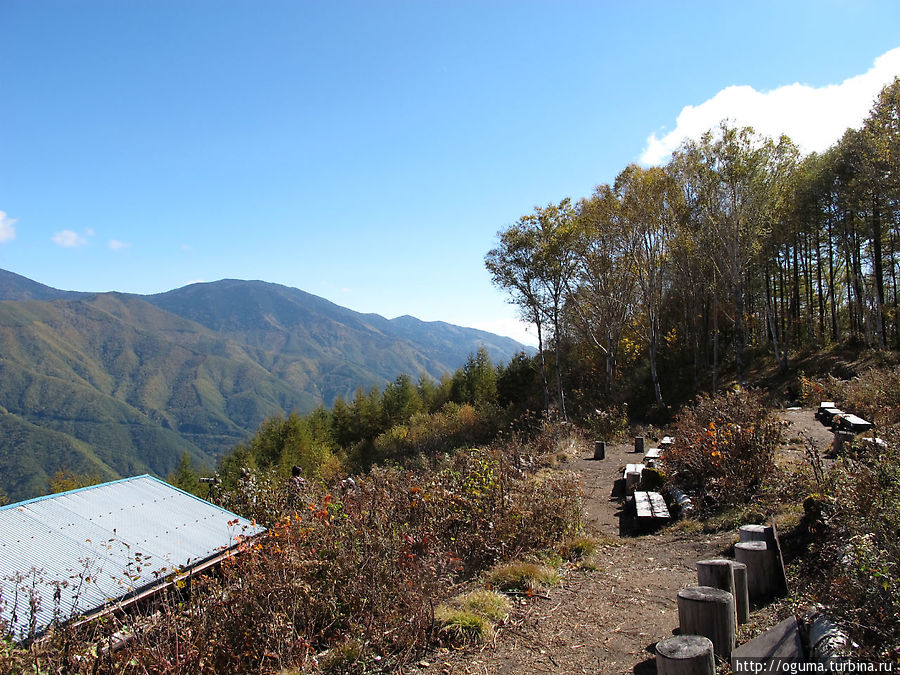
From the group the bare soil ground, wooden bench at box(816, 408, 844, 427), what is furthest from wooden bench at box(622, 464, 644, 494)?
wooden bench at box(816, 408, 844, 427)

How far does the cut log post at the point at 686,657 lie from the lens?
9.69 feet

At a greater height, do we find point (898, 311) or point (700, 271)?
point (700, 271)

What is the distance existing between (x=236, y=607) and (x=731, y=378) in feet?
85.9

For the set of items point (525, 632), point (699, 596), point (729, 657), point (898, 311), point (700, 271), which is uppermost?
point (700, 271)

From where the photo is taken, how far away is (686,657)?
2965mm

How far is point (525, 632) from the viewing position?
14.4 ft

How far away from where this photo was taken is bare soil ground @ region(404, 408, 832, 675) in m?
3.91

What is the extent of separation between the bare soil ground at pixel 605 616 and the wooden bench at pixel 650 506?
26 cm

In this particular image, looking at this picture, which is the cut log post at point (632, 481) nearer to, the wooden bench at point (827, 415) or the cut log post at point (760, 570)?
the cut log post at point (760, 570)

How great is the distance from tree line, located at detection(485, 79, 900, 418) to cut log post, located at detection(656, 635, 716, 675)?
59.0ft

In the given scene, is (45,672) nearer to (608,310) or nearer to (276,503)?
(276,503)

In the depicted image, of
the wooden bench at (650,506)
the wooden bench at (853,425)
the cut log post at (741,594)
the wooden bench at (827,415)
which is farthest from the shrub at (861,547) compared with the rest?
the wooden bench at (827,415)

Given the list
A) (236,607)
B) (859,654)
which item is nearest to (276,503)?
(236,607)

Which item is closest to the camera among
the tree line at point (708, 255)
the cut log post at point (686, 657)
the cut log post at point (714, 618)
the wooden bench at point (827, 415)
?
the cut log post at point (686, 657)
